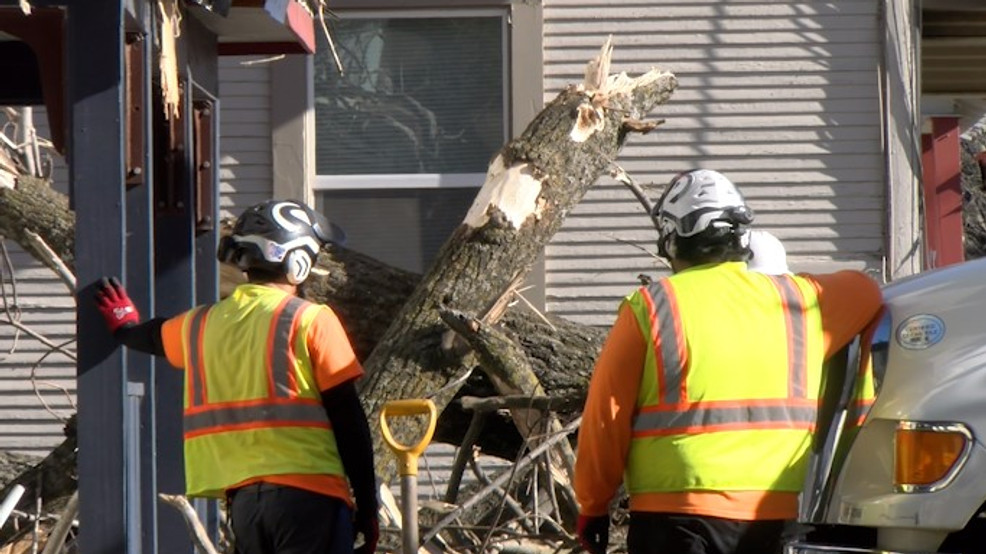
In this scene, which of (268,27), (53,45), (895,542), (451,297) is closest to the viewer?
(895,542)

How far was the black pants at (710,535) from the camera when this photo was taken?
4.39 metres

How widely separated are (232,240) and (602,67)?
2.98 meters

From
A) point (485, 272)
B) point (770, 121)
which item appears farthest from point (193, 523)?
point (770, 121)

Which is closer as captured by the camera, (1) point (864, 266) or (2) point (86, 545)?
(2) point (86, 545)

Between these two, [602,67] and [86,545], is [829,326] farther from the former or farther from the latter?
[602,67]

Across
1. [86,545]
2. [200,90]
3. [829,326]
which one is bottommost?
[86,545]

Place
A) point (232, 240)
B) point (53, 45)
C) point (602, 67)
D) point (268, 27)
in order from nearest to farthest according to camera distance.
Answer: point (232, 240), point (53, 45), point (268, 27), point (602, 67)

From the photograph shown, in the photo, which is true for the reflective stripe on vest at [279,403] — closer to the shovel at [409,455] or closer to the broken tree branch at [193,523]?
the shovel at [409,455]

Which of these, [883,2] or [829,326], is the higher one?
[883,2]

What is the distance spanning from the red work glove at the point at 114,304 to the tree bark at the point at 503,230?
1780mm

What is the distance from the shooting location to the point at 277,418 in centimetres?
517

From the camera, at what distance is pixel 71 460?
24.3 feet

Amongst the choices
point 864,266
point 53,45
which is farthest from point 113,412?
point 864,266

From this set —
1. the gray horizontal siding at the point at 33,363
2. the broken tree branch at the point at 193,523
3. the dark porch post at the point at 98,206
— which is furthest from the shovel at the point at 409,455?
the gray horizontal siding at the point at 33,363
